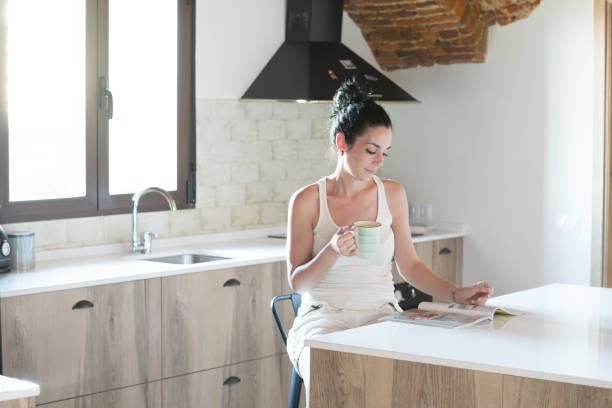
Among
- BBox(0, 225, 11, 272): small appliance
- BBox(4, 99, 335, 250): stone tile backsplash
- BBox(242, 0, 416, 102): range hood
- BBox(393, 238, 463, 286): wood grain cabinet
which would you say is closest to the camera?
BBox(0, 225, 11, 272): small appliance

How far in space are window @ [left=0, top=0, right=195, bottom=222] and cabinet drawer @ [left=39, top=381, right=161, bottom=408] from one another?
0.92 metres

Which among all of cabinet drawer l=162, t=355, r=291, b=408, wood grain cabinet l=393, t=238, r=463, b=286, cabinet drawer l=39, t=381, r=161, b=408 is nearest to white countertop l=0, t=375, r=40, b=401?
cabinet drawer l=39, t=381, r=161, b=408

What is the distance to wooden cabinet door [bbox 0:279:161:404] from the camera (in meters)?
3.09

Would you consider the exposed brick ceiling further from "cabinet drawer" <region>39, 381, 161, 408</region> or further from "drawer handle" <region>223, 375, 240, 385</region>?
"cabinet drawer" <region>39, 381, 161, 408</region>

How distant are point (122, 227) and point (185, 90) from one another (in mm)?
816

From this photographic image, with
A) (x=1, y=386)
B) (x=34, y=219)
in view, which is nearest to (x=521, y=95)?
(x=34, y=219)

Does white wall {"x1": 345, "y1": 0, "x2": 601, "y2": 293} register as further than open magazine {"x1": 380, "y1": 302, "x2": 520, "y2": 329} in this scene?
Yes

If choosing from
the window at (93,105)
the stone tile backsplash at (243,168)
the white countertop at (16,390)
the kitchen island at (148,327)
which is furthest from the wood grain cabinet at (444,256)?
the white countertop at (16,390)

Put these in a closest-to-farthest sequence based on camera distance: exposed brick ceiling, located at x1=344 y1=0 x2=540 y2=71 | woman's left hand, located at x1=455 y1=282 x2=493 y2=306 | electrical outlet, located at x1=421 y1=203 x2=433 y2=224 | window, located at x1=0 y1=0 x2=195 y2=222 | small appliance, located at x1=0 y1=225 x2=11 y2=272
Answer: woman's left hand, located at x1=455 y1=282 x2=493 y2=306, small appliance, located at x1=0 y1=225 x2=11 y2=272, window, located at x1=0 y1=0 x2=195 y2=222, exposed brick ceiling, located at x1=344 y1=0 x2=540 y2=71, electrical outlet, located at x1=421 y1=203 x2=433 y2=224

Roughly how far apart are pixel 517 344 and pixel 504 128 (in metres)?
2.81

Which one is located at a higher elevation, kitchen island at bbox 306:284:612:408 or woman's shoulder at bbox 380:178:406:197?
woman's shoulder at bbox 380:178:406:197

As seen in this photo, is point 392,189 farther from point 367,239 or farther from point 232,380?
point 232,380

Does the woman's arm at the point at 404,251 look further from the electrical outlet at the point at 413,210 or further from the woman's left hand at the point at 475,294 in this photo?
the electrical outlet at the point at 413,210

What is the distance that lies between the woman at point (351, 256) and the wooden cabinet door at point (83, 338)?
3.04 feet
